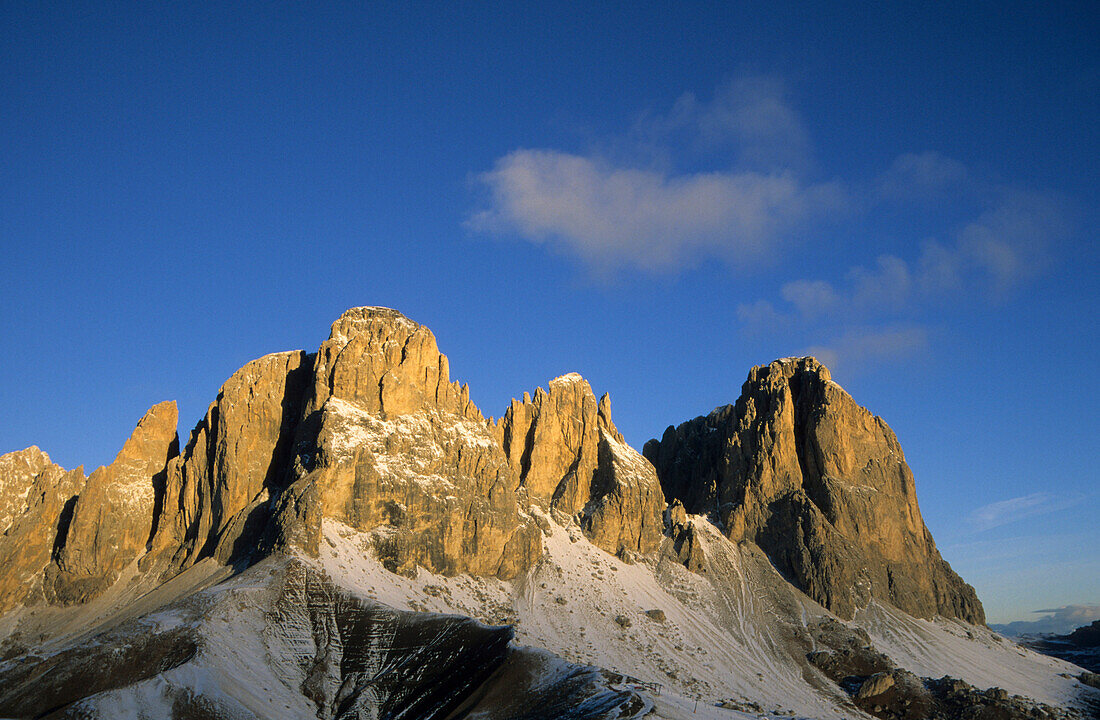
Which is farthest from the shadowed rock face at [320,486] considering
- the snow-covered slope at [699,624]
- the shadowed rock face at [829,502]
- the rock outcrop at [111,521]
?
the shadowed rock face at [829,502]

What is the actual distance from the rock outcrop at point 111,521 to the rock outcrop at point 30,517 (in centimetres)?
316

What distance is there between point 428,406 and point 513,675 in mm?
76301

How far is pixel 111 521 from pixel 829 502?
471 feet

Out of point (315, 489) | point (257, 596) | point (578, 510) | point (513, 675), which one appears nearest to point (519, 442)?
point (578, 510)

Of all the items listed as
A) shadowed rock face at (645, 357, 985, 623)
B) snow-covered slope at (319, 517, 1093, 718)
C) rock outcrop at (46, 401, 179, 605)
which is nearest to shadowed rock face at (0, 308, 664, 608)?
rock outcrop at (46, 401, 179, 605)

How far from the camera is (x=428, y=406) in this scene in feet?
532

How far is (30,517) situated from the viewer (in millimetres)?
153375

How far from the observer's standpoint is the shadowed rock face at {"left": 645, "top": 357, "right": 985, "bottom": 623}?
170000mm

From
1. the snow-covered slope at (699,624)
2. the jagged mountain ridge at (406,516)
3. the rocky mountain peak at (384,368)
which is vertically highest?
the rocky mountain peak at (384,368)

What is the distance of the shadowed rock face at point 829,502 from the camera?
170000mm

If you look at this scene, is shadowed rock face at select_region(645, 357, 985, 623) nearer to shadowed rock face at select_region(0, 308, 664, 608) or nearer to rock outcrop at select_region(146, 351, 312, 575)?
shadowed rock face at select_region(0, 308, 664, 608)

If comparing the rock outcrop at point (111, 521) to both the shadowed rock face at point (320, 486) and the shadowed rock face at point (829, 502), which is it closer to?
the shadowed rock face at point (320, 486)

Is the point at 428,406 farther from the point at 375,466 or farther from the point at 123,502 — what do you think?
the point at 123,502

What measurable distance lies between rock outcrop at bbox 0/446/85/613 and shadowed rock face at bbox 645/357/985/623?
434 feet
